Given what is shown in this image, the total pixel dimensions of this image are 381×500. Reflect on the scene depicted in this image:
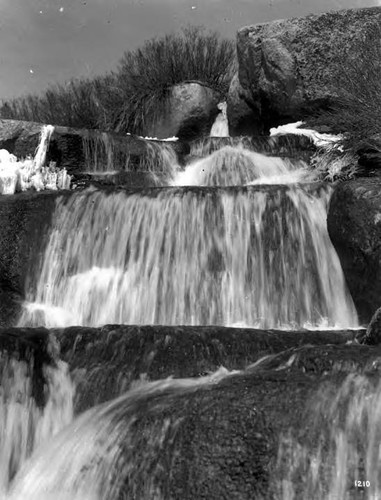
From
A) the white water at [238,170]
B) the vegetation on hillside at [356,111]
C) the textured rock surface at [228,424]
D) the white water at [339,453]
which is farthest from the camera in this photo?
the white water at [238,170]

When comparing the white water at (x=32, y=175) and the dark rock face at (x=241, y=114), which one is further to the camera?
the dark rock face at (x=241, y=114)

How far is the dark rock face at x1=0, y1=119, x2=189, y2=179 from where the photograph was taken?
8.05m

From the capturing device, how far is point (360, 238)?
4.93 metres

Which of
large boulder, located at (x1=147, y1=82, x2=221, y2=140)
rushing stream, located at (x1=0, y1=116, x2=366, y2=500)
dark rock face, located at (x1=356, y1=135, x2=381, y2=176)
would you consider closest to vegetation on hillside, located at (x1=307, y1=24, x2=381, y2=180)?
dark rock face, located at (x1=356, y1=135, x2=381, y2=176)

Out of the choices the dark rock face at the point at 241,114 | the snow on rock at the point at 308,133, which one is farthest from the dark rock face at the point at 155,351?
the dark rock face at the point at 241,114

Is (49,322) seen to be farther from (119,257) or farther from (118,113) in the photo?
(118,113)

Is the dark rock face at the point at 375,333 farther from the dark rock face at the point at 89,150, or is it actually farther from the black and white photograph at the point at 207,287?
the dark rock face at the point at 89,150

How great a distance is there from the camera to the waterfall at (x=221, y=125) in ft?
35.5

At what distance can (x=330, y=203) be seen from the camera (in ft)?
17.7

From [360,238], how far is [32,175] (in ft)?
14.3

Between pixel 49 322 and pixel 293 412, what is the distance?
327 cm

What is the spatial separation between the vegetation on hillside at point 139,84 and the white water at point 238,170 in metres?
3.38

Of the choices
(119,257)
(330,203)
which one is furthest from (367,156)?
(119,257)

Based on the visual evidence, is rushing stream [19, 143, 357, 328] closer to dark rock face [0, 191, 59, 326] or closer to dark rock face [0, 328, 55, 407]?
dark rock face [0, 191, 59, 326]
